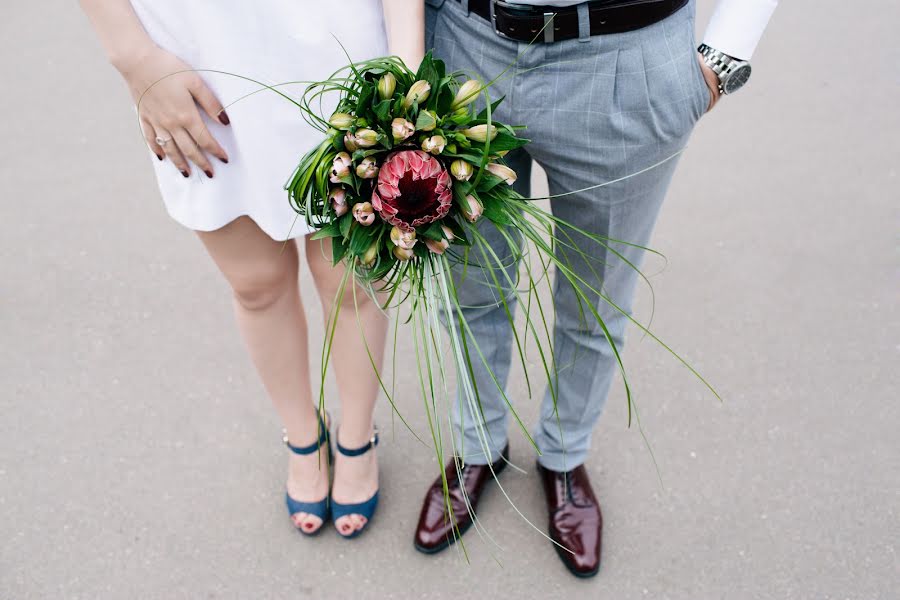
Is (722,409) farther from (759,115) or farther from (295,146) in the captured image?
(759,115)

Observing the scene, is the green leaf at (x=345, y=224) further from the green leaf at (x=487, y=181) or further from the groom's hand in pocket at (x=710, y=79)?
the groom's hand in pocket at (x=710, y=79)

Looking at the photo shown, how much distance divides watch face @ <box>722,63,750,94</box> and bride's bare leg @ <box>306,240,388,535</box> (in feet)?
2.50

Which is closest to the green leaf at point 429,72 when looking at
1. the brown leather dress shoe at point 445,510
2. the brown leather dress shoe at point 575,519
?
the brown leather dress shoe at point 445,510

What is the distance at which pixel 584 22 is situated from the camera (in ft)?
3.83

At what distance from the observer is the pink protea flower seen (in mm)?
1032

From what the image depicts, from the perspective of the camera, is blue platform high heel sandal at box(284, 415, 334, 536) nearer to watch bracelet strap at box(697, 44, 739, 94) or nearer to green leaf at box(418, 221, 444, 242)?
green leaf at box(418, 221, 444, 242)

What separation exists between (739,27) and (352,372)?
100 cm

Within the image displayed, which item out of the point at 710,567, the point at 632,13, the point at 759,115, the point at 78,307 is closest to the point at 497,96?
the point at 632,13

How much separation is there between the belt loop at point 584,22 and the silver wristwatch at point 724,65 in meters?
0.25

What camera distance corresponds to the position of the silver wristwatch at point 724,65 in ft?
4.27

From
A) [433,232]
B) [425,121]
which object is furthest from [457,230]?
[425,121]

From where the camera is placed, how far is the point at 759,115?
3.20m

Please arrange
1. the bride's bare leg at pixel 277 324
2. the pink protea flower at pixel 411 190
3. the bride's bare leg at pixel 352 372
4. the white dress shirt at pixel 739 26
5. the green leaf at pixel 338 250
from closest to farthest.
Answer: the pink protea flower at pixel 411 190
the green leaf at pixel 338 250
the white dress shirt at pixel 739 26
the bride's bare leg at pixel 277 324
the bride's bare leg at pixel 352 372

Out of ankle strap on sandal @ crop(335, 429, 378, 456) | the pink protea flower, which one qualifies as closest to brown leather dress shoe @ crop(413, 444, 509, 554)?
ankle strap on sandal @ crop(335, 429, 378, 456)
